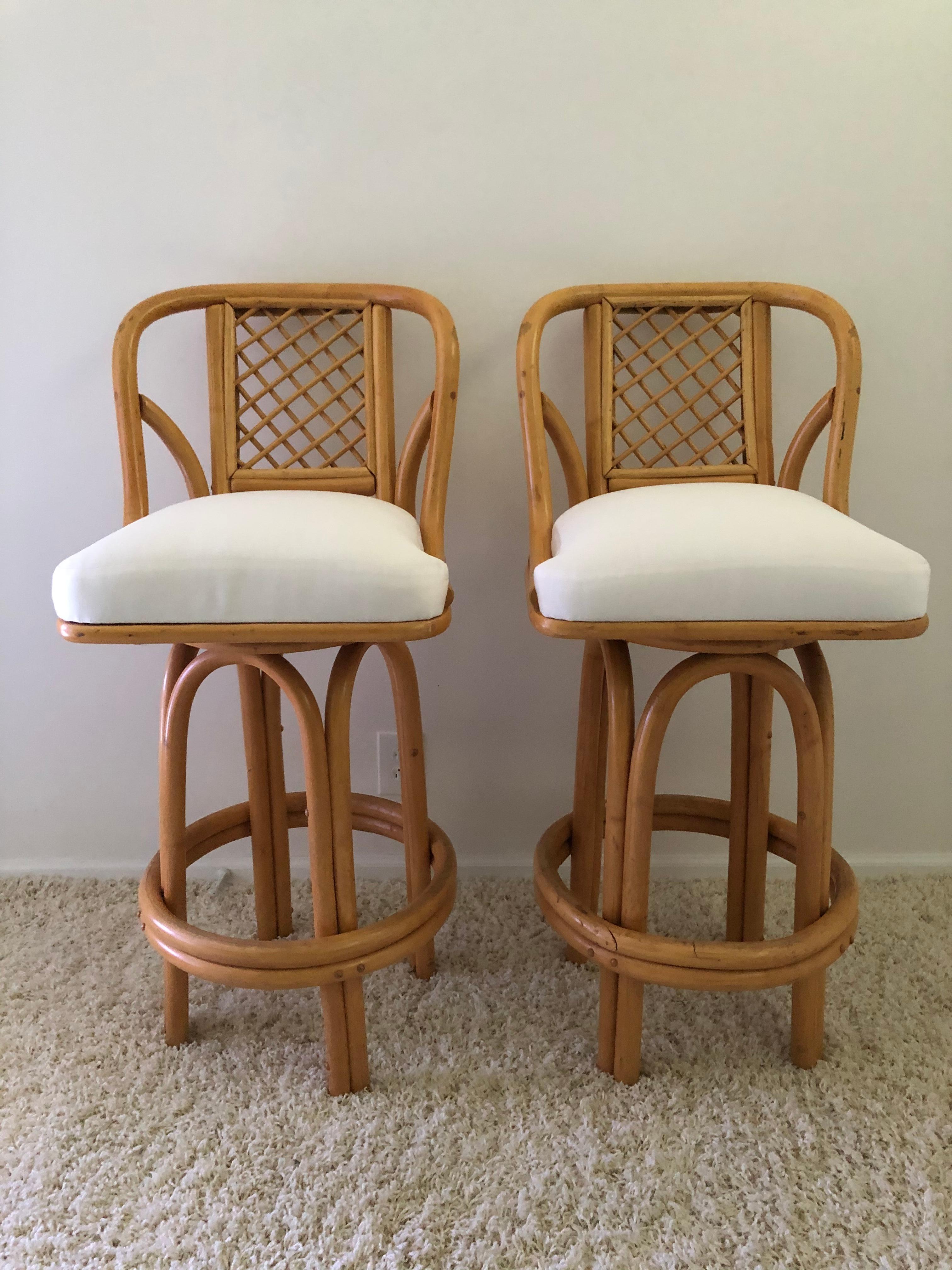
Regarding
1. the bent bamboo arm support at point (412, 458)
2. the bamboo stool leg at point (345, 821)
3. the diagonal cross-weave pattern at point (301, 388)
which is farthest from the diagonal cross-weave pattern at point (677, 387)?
the bamboo stool leg at point (345, 821)

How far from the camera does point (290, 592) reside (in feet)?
2.57

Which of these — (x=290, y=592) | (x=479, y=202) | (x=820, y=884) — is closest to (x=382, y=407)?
(x=479, y=202)

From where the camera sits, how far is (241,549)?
785 millimetres

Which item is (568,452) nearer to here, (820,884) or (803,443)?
(803,443)

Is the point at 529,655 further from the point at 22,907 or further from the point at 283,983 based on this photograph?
the point at 22,907

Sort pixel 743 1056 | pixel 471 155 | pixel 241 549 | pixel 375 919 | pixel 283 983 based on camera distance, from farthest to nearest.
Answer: pixel 375 919 < pixel 471 155 < pixel 743 1056 < pixel 283 983 < pixel 241 549

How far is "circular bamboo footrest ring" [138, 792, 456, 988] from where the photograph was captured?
903 mm

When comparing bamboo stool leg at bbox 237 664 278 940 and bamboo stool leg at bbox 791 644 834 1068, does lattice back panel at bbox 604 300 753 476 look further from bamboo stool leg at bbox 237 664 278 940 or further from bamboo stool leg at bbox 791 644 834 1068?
bamboo stool leg at bbox 237 664 278 940

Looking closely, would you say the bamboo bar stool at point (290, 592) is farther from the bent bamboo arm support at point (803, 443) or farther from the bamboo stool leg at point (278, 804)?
the bent bamboo arm support at point (803, 443)

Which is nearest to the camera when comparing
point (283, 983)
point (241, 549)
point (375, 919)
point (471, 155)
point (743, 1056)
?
point (241, 549)

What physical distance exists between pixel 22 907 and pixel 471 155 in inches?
54.8

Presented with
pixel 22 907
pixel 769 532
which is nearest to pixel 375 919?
pixel 22 907

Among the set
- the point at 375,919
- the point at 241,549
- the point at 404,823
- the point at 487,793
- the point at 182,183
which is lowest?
the point at 375,919

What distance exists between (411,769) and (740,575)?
0.51 m
